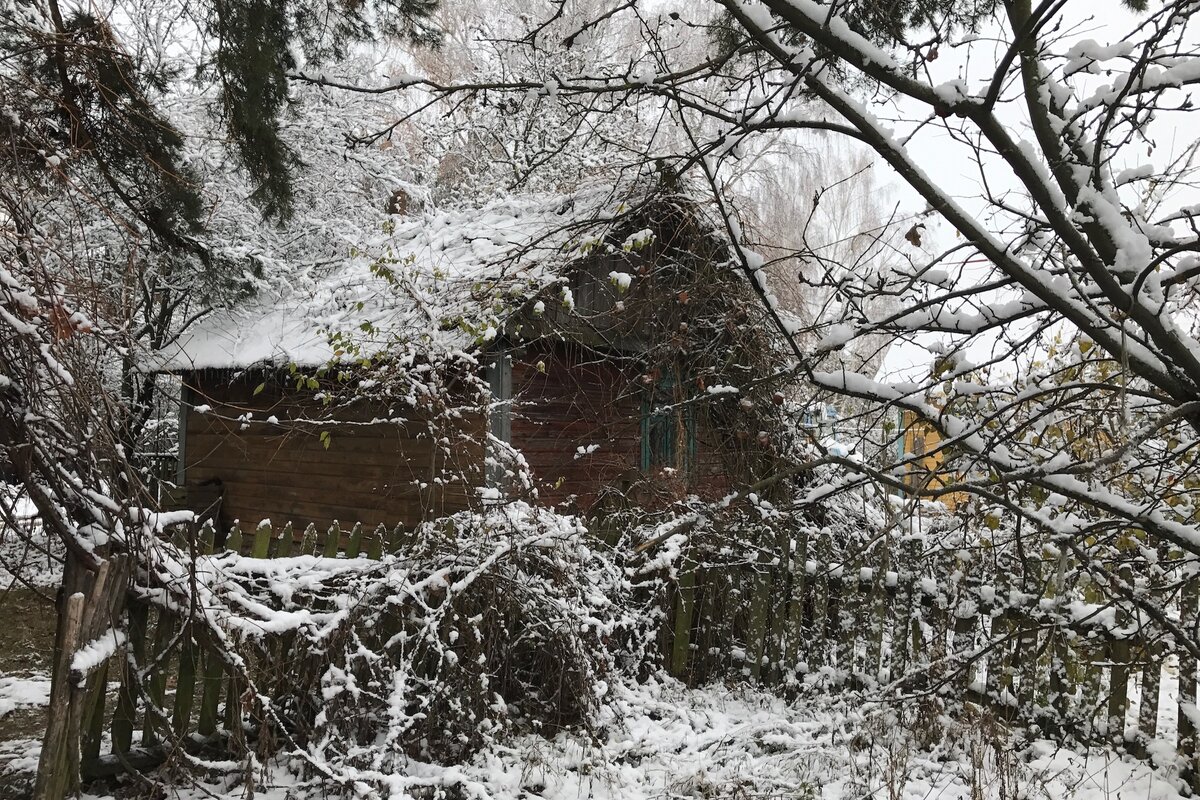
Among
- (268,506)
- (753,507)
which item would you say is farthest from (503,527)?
(268,506)

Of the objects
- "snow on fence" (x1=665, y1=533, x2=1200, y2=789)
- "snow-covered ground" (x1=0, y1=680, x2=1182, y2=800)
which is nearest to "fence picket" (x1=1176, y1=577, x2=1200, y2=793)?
"snow on fence" (x1=665, y1=533, x2=1200, y2=789)

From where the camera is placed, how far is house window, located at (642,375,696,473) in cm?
918

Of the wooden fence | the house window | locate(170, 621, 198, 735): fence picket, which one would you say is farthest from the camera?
the house window

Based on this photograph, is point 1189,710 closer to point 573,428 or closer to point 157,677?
point 157,677

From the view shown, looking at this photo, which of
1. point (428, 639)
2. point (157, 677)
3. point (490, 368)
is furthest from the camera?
point (490, 368)

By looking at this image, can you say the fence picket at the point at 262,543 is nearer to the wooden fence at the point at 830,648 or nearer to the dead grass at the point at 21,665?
the wooden fence at the point at 830,648

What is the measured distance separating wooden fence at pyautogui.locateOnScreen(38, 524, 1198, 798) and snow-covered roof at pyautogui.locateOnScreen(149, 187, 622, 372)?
2081mm

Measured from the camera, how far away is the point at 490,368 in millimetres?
8109

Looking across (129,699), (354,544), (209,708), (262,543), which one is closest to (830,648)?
(354,544)

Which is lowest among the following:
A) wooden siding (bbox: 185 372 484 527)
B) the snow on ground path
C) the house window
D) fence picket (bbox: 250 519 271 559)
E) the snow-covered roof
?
the snow on ground path

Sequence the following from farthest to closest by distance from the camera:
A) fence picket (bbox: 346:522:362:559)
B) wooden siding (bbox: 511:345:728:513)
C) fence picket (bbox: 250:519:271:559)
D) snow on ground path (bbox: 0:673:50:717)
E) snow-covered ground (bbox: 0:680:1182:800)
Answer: wooden siding (bbox: 511:345:728:513)
snow on ground path (bbox: 0:673:50:717)
fence picket (bbox: 346:522:362:559)
fence picket (bbox: 250:519:271:559)
snow-covered ground (bbox: 0:680:1182:800)

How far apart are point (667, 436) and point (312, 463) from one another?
4.51 meters

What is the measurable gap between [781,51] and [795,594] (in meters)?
3.83

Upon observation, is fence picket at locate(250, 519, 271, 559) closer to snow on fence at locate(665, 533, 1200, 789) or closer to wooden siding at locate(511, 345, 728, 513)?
snow on fence at locate(665, 533, 1200, 789)
